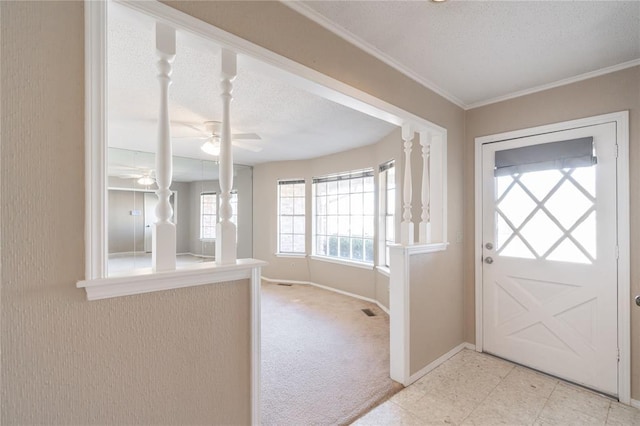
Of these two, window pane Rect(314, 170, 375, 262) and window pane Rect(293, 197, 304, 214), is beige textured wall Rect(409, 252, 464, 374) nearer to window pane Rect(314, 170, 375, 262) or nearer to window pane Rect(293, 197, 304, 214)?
window pane Rect(314, 170, 375, 262)

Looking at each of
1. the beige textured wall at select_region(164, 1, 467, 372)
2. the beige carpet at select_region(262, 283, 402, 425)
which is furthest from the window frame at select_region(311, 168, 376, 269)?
the beige textured wall at select_region(164, 1, 467, 372)

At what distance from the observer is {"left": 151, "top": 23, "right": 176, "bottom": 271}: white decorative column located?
1119mm

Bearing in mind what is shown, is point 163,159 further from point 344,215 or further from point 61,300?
point 344,215

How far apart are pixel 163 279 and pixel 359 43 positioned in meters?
1.81

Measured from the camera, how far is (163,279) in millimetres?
1113

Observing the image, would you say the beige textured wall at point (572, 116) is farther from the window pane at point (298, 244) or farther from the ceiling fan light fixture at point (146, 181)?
the ceiling fan light fixture at point (146, 181)

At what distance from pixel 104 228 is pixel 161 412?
795 mm

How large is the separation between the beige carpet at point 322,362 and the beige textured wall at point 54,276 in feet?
3.65

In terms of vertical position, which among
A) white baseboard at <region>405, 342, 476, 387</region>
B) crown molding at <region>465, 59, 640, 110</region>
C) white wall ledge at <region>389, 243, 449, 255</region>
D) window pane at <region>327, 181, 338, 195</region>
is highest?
crown molding at <region>465, 59, 640, 110</region>

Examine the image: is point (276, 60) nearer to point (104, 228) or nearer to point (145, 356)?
point (104, 228)

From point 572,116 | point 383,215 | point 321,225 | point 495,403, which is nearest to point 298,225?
point 321,225

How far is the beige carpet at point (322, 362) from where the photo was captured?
191 cm

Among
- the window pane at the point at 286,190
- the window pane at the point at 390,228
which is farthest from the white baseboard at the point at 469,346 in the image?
the window pane at the point at 286,190

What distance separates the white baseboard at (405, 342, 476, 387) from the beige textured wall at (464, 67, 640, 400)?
0.07 m
